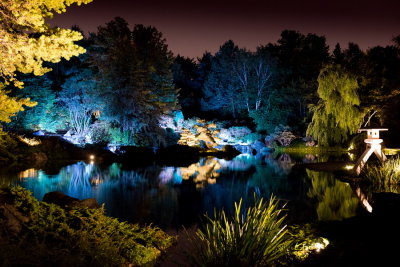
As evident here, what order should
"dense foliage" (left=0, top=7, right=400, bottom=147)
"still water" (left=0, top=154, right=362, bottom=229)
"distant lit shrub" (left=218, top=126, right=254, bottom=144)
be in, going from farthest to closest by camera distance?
1. "distant lit shrub" (left=218, top=126, right=254, bottom=144)
2. "dense foliage" (left=0, top=7, right=400, bottom=147)
3. "still water" (left=0, top=154, right=362, bottom=229)

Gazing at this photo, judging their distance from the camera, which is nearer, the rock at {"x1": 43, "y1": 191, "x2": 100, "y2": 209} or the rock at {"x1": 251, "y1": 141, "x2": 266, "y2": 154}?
the rock at {"x1": 43, "y1": 191, "x2": 100, "y2": 209}

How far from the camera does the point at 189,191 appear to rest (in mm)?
10711

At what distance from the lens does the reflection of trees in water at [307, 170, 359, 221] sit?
7.56m

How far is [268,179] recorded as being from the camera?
43.8 feet

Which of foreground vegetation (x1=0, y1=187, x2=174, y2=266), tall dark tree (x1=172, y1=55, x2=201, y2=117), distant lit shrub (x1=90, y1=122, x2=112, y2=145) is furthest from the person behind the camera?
tall dark tree (x1=172, y1=55, x2=201, y2=117)

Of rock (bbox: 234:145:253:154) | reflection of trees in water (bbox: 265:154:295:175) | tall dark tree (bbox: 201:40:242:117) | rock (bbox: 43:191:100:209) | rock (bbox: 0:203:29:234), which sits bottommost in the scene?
reflection of trees in water (bbox: 265:154:295:175)

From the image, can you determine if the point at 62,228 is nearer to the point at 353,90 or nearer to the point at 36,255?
the point at 36,255

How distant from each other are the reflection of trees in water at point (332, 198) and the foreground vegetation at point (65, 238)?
4065mm

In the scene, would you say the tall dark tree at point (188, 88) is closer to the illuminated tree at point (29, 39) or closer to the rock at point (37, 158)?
the rock at point (37, 158)

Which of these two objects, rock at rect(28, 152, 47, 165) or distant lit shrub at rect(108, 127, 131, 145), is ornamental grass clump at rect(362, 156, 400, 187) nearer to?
rock at rect(28, 152, 47, 165)

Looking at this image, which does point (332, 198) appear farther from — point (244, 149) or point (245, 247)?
point (244, 149)

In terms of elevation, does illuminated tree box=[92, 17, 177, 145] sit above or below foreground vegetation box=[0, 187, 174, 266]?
above

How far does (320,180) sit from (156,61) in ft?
66.1

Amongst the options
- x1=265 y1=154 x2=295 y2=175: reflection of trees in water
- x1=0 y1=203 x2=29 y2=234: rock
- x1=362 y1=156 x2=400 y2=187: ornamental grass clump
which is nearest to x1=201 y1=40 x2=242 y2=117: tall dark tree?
x1=265 y1=154 x2=295 y2=175: reflection of trees in water
